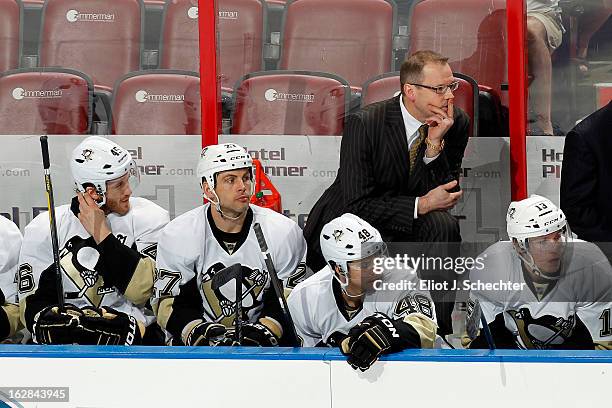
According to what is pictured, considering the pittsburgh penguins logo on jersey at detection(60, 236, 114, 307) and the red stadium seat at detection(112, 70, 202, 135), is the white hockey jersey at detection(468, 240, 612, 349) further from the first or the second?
the pittsburgh penguins logo on jersey at detection(60, 236, 114, 307)

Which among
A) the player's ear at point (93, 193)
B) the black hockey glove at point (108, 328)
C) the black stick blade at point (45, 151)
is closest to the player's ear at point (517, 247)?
the black hockey glove at point (108, 328)

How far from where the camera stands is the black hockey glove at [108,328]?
10.7 feet

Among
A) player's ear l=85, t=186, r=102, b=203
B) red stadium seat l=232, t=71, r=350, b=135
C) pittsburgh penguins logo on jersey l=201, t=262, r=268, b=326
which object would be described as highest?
red stadium seat l=232, t=71, r=350, b=135

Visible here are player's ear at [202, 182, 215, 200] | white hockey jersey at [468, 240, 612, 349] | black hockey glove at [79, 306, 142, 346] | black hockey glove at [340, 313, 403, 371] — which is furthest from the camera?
player's ear at [202, 182, 215, 200]

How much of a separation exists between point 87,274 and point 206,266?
1.10 ft

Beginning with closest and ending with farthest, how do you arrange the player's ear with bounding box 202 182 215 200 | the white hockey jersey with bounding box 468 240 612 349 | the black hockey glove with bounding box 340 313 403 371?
the black hockey glove with bounding box 340 313 403 371
the white hockey jersey with bounding box 468 240 612 349
the player's ear with bounding box 202 182 215 200

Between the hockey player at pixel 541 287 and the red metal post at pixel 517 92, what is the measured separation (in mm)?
115

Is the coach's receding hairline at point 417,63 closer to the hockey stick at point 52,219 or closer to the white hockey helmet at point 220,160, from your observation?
the white hockey helmet at point 220,160

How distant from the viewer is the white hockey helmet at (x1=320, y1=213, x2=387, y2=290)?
3.22m

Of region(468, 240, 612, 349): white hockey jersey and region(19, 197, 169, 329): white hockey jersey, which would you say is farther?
region(19, 197, 169, 329): white hockey jersey

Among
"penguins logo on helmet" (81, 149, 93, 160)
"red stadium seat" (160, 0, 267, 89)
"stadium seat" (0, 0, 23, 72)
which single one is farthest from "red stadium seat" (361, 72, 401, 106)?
"stadium seat" (0, 0, 23, 72)

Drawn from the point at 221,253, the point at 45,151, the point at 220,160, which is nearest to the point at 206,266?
the point at 221,253

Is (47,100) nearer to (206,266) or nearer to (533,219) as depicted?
(206,266)

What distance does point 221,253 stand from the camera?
3.47 metres
